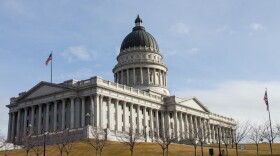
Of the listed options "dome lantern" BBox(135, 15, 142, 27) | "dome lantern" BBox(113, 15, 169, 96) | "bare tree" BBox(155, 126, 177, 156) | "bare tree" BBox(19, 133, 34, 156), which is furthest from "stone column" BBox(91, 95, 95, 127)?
"dome lantern" BBox(135, 15, 142, 27)

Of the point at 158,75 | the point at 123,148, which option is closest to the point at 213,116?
the point at 158,75

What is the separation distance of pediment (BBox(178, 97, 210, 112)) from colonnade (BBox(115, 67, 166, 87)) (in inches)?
552

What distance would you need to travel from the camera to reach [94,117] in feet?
303

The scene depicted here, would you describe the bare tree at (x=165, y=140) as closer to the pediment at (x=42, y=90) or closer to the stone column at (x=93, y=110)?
the stone column at (x=93, y=110)

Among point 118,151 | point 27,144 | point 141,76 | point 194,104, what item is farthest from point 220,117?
point 27,144

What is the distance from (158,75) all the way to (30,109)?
49.0 m

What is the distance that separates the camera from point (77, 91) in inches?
3807

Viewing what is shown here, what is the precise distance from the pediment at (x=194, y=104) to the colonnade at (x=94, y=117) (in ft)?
15.4

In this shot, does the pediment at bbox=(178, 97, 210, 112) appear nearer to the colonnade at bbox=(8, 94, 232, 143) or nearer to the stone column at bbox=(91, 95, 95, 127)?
the colonnade at bbox=(8, 94, 232, 143)

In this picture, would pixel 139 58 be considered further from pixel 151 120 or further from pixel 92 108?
pixel 92 108

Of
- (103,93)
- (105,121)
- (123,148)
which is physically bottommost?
(123,148)

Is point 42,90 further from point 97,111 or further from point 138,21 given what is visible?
point 138,21

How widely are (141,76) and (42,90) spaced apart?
40.2m

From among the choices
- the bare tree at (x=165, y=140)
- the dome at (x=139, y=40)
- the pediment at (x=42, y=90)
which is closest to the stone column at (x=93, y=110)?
the pediment at (x=42, y=90)
